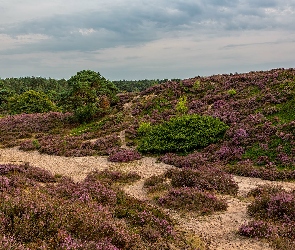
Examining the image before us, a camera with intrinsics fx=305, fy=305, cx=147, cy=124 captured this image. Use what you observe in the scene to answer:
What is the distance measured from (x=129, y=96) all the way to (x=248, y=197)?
27560 mm

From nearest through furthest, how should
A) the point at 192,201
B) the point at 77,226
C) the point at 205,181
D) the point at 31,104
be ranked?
the point at 77,226
the point at 192,201
the point at 205,181
the point at 31,104

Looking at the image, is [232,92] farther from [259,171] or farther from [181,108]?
[259,171]

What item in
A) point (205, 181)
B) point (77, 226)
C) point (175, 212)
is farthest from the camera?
point (205, 181)

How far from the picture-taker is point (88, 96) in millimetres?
34719

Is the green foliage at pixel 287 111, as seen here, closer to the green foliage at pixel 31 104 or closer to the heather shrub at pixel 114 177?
the heather shrub at pixel 114 177

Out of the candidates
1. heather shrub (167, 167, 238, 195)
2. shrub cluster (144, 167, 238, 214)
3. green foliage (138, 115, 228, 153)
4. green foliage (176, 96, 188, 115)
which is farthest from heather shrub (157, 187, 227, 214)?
green foliage (176, 96, 188, 115)

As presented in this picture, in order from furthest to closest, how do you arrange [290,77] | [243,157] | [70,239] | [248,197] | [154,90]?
[154,90] → [290,77] → [243,157] → [248,197] → [70,239]

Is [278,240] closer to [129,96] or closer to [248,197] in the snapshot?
[248,197]

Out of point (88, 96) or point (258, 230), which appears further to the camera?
point (88, 96)

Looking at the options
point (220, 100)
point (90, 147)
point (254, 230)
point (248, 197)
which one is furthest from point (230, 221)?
point (220, 100)

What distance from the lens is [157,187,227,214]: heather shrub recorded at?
11805 mm

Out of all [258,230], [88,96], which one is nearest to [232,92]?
[88,96]

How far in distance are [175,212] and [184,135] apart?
1085cm

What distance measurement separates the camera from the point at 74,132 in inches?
1211
